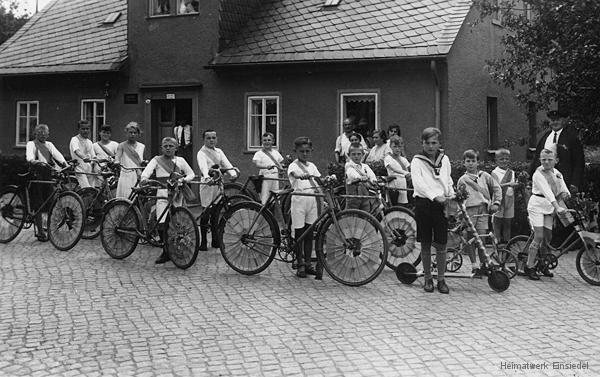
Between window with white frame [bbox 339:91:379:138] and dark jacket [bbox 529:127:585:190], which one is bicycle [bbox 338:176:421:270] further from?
window with white frame [bbox 339:91:379:138]

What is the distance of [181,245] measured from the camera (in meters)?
9.57

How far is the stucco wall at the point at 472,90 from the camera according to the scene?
1764cm

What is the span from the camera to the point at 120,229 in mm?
10227

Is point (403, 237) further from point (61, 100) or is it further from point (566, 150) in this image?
point (61, 100)

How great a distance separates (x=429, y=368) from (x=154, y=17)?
16.2 metres

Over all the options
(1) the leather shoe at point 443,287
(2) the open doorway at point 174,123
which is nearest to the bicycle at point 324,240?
(1) the leather shoe at point 443,287

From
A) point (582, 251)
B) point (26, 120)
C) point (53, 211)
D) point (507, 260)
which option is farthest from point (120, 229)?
point (26, 120)

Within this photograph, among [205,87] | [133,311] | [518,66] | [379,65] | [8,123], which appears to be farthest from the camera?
Answer: [8,123]

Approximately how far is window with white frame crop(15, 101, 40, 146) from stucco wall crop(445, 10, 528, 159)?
39.4ft

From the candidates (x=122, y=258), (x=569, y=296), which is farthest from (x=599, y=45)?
(x=122, y=258)

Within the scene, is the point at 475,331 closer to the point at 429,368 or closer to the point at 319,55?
the point at 429,368

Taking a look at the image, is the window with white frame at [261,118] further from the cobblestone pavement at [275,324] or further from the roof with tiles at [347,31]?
the cobblestone pavement at [275,324]

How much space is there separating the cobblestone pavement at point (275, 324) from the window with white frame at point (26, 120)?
1363 cm

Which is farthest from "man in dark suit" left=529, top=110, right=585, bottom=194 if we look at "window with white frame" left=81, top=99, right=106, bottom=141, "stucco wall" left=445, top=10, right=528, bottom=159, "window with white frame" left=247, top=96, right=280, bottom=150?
"window with white frame" left=81, top=99, right=106, bottom=141
